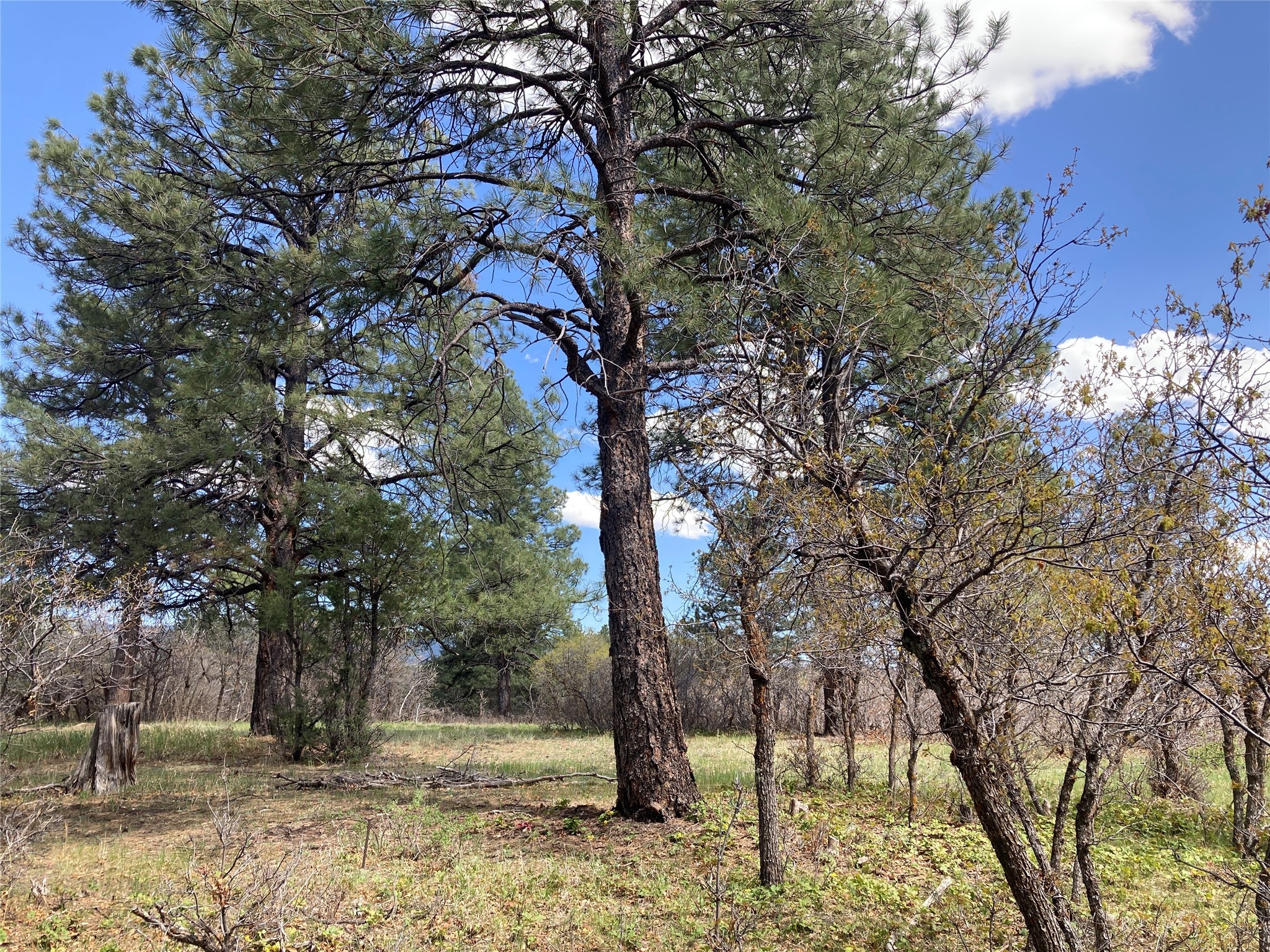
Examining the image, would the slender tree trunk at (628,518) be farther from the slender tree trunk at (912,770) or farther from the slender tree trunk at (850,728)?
the slender tree trunk at (850,728)

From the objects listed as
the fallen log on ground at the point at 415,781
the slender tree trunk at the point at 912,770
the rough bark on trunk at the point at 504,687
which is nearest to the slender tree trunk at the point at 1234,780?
the slender tree trunk at the point at 912,770

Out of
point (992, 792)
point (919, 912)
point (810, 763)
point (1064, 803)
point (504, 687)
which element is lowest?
point (504, 687)

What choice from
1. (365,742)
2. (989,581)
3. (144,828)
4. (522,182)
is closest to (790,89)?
(522,182)

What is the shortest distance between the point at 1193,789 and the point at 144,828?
968cm

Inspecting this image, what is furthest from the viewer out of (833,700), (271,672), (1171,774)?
(271,672)

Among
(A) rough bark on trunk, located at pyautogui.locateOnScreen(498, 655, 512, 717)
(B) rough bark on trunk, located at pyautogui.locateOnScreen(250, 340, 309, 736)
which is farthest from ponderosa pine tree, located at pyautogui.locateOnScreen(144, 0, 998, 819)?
(A) rough bark on trunk, located at pyautogui.locateOnScreen(498, 655, 512, 717)

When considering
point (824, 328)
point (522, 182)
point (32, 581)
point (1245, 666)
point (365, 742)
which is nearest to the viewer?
point (1245, 666)

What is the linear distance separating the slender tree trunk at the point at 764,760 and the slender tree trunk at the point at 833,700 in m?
0.48

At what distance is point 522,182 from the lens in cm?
641

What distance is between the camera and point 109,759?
9.02 meters

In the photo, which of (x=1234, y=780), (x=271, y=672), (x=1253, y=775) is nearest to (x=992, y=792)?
(x=1253, y=775)

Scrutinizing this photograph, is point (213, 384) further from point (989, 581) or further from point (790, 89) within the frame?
point (989, 581)

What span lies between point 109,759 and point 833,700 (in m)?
9.60

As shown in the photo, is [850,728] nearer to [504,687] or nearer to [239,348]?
[239,348]
